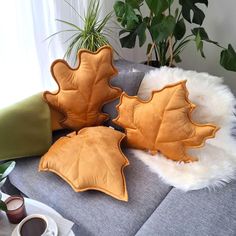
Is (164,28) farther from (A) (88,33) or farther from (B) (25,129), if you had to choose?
(B) (25,129)

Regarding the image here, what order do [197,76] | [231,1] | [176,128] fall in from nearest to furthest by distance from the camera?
[176,128], [197,76], [231,1]

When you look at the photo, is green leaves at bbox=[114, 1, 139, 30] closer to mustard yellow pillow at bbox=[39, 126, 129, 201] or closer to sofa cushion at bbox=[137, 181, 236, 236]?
mustard yellow pillow at bbox=[39, 126, 129, 201]

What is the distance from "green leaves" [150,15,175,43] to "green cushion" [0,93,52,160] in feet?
2.58

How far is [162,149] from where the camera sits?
4.13ft

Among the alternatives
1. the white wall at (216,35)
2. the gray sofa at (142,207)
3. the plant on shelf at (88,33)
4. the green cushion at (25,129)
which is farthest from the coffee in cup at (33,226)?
the white wall at (216,35)

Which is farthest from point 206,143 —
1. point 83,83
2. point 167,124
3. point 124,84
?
point 83,83

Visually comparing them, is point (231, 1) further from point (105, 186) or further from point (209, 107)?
point (105, 186)

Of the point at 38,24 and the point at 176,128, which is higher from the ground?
the point at 38,24

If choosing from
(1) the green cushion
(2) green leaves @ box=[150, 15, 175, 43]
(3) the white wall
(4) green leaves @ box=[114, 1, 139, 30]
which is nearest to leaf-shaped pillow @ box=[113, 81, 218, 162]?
(1) the green cushion

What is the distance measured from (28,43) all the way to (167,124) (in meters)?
1.07

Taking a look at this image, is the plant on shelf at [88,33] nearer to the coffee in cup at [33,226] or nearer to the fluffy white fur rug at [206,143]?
the fluffy white fur rug at [206,143]

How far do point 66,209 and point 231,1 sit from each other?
1.91m

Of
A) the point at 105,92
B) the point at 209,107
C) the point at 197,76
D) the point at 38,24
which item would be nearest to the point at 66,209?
the point at 105,92

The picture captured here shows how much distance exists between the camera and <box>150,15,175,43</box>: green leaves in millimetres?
1573
